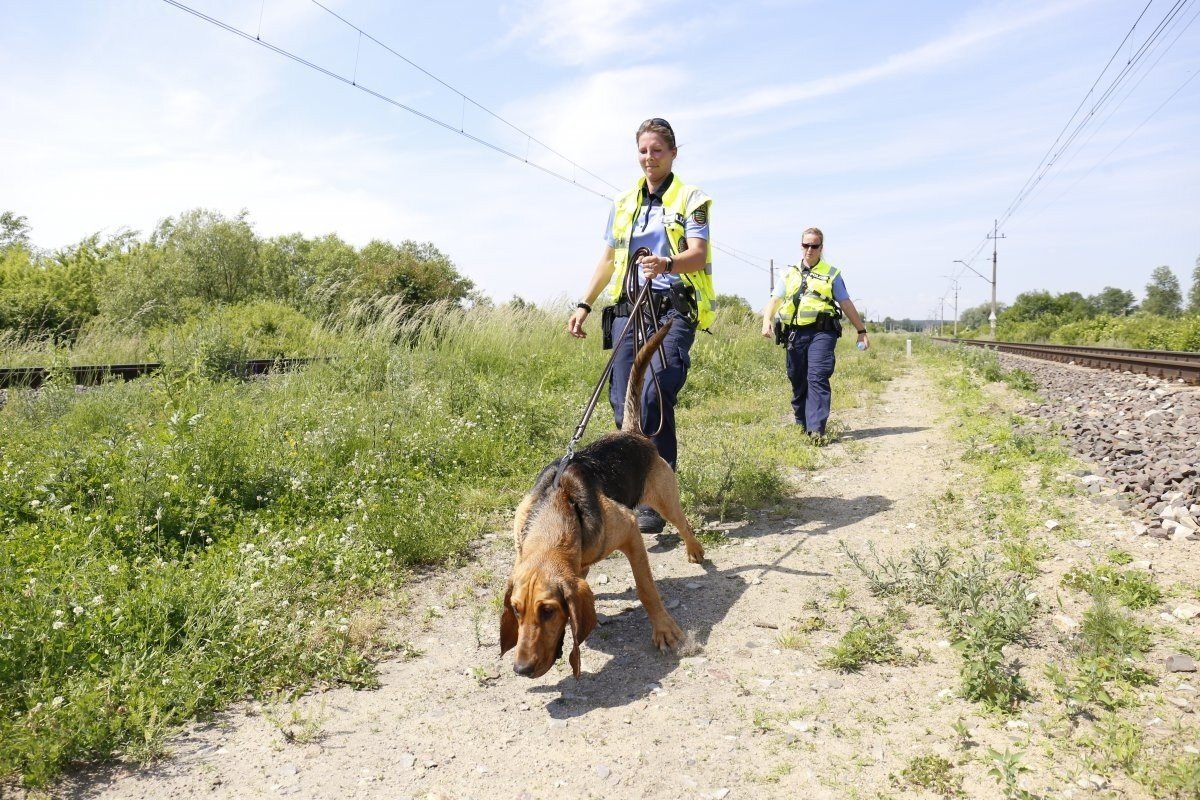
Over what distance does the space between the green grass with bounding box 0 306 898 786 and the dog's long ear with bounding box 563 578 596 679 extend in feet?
3.07

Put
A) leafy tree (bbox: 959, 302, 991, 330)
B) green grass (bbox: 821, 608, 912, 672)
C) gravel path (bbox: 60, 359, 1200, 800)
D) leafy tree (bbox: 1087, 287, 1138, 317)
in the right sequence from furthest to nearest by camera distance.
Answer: leafy tree (bbox: 959, 302, 991, 330) < leafy tree (bbox: 1087, 287, 1138, 317) < green grass (bbox: 821, 608, 912, 672) < gravel path (bbox: 60, 359, 1200, 800)

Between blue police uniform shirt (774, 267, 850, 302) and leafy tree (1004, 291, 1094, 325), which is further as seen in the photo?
leafy tree (1004, 291, 1094, 325)

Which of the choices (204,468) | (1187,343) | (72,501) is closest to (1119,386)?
(204,468)

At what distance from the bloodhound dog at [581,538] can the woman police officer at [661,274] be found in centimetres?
43

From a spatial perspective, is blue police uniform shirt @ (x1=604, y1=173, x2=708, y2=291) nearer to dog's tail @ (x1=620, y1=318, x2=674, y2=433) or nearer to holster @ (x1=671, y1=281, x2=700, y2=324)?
holster @ (x1=671, y1=281, x2=700, y2=324)

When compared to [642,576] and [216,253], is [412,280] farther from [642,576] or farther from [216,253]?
[642,576]

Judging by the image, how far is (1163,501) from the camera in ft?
12.6

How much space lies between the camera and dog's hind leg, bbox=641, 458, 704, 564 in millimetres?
3648

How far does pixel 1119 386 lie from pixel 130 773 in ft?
38.4

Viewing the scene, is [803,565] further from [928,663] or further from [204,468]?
[204,468]

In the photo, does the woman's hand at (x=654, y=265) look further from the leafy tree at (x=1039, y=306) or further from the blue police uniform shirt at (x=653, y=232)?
the leafy tree at (x=1039, y=306)

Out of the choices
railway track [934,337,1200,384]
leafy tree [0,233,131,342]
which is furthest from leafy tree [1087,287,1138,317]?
leafy tree [0,233,131,342]

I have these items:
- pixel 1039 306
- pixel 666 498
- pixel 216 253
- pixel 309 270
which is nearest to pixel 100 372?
pixel 666 498

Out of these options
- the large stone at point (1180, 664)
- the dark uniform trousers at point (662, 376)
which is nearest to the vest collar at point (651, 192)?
the dark uniform trousers at point (662, 376)
